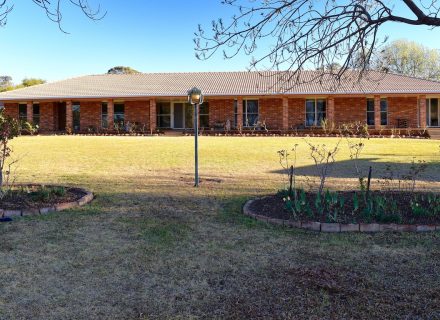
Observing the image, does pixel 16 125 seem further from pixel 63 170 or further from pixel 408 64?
pixel 408 64

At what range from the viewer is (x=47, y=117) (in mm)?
34531

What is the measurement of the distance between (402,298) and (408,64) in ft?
174

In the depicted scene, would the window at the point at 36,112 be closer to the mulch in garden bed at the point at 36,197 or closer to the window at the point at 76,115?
the window at the point at 76,115

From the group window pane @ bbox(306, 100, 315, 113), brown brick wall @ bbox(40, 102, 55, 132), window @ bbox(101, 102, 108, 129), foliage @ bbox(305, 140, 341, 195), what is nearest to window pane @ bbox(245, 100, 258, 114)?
window pane @ bbox(306, 100, 315, 113)

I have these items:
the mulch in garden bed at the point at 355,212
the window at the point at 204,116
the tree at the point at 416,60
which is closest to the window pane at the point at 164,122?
the window at the point at 204,116

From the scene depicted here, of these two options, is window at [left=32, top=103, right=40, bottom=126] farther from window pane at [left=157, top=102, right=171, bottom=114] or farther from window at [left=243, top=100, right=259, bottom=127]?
window at [left=243, top=100, right=259, bottom=127]

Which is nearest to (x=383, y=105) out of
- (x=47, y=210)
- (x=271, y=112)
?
(x=271, y=112)

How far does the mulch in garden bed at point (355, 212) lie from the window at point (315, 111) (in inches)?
957

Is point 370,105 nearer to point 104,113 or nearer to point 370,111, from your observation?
point 370,111

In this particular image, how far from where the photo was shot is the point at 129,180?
384 inches

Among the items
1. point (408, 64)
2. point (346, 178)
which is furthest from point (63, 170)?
point (408, 64)

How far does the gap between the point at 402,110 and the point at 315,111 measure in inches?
228

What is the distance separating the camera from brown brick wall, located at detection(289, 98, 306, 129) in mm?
31094

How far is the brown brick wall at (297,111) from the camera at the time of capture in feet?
102
